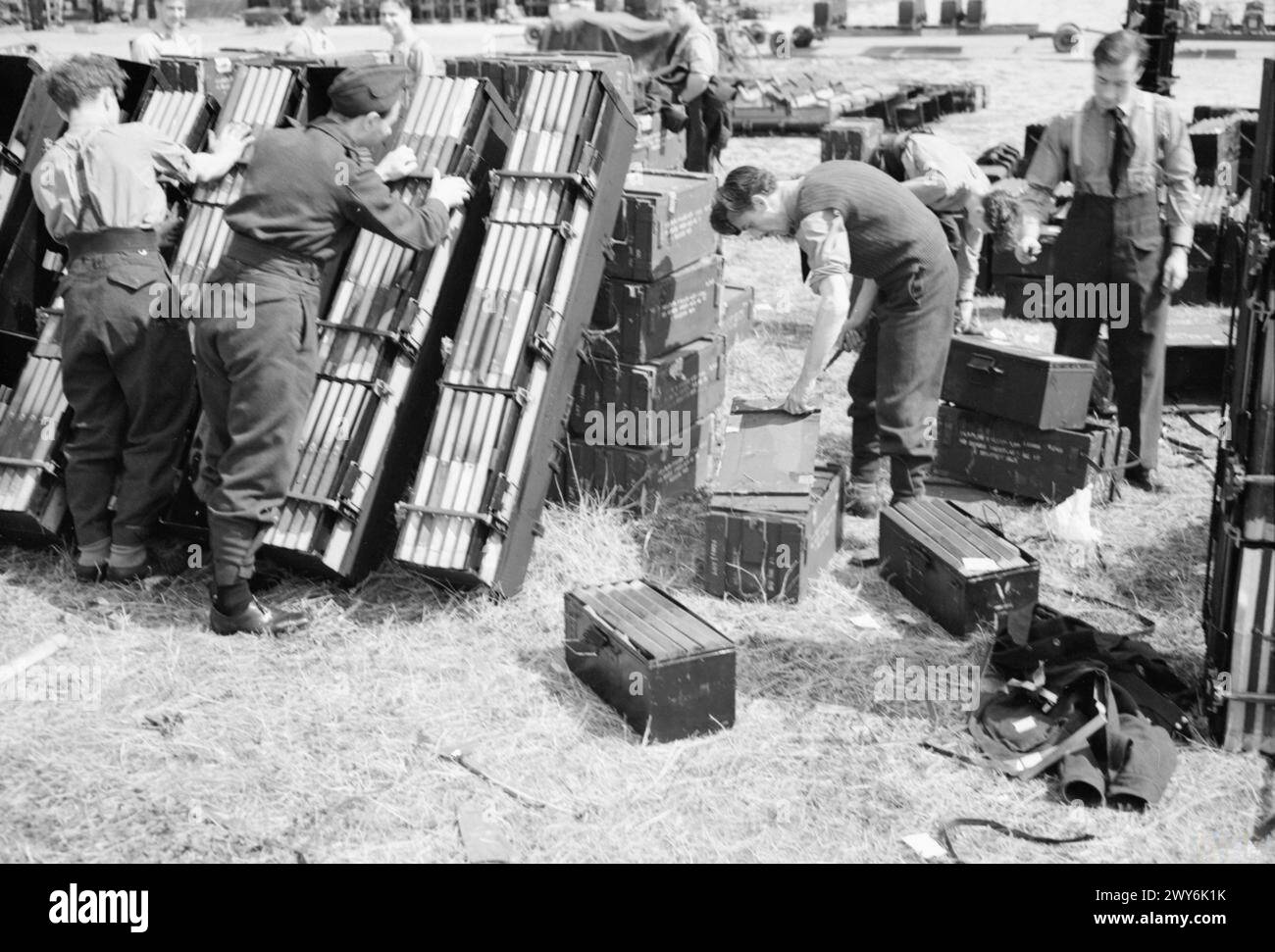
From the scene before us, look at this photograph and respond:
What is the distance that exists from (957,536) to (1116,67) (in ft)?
8.76

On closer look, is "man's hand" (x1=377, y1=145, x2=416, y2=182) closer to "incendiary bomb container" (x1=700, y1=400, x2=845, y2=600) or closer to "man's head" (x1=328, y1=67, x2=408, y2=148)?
"man's head" (x1=328, y1=67, x2=408, y2=148)

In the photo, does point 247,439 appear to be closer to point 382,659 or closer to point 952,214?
→ point 382,659

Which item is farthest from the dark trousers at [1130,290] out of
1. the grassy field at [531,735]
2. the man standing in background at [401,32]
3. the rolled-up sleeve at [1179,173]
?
the man standing in background at [401,32]

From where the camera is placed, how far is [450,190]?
20.8ft

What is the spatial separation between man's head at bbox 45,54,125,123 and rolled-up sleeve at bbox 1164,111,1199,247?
17.3ft

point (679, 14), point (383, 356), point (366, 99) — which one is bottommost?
point (383, 356)

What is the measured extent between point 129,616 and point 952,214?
512 centimetres

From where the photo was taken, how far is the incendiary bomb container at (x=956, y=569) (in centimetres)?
604

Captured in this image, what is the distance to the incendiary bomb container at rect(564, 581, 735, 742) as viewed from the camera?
523 centimetres

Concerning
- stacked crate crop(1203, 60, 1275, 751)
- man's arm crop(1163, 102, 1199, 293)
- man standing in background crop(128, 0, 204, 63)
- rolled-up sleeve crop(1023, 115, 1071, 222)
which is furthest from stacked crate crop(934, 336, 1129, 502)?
man standing in background crop(128, 0, 204, 63)

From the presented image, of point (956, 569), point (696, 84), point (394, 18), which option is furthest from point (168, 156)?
point (696, 84)

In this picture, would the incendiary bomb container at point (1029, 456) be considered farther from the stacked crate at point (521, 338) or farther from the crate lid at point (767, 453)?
the stacked crate at point (521, 338)

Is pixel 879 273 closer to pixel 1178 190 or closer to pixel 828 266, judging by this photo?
pixel 828 266

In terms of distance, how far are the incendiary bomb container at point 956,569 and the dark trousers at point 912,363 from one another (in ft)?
0.92
